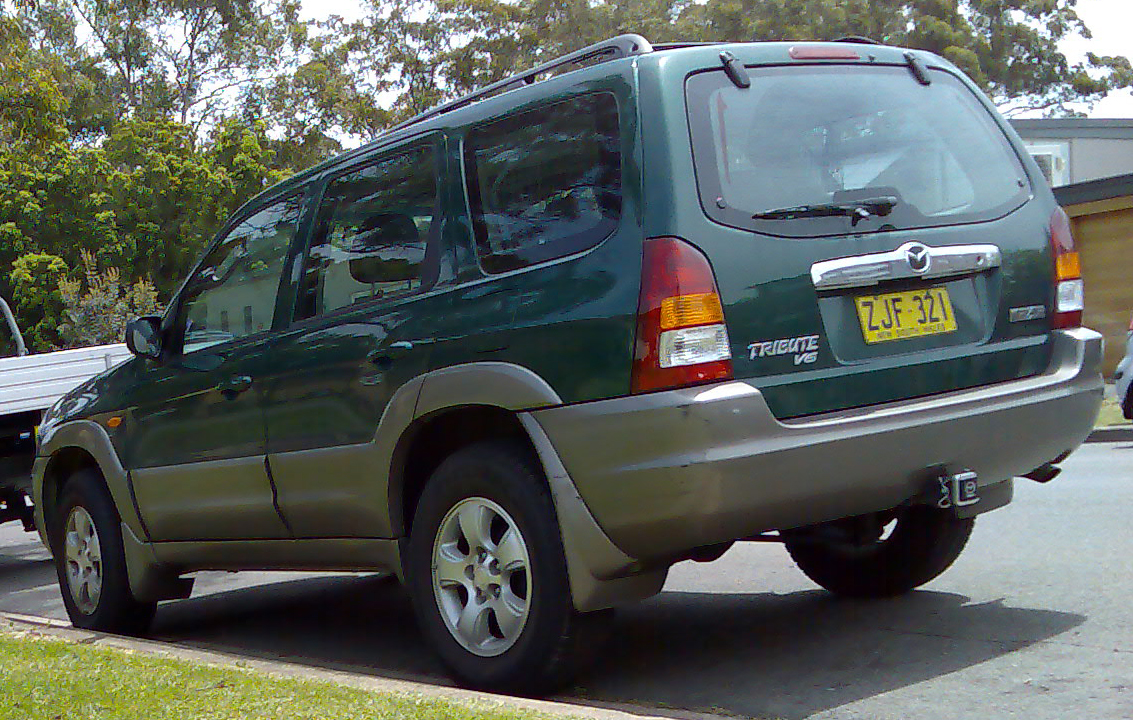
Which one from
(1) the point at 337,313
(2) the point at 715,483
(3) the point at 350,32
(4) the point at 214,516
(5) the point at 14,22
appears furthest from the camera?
(3) the point at 350,32

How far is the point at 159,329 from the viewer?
22.5 ft

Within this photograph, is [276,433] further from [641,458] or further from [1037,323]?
[1037,323]

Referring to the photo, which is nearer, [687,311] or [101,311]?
[687,311]

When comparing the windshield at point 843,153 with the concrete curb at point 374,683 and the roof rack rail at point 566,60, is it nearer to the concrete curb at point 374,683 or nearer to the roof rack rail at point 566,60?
the roof rack rail at point 566,60

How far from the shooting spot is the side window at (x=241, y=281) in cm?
621

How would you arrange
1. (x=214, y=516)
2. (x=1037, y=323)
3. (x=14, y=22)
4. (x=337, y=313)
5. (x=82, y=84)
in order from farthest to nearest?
(x=82, y=84) < (x=14, y=22) < (x=214, y=516) < (x=337, y=313) < (x=1037, y=323)

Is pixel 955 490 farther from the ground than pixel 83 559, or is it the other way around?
pixel 955 490

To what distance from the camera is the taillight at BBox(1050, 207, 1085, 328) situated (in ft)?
17.2

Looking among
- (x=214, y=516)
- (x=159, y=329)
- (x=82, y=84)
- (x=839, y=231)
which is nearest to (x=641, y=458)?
(x=839, y=231)

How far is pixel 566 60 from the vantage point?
5105mm

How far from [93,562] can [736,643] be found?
319 centimetres

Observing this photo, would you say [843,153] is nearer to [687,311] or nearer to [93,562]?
[687,311]

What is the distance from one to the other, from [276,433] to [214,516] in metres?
0.69

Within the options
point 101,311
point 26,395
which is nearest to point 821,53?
point 26,395
